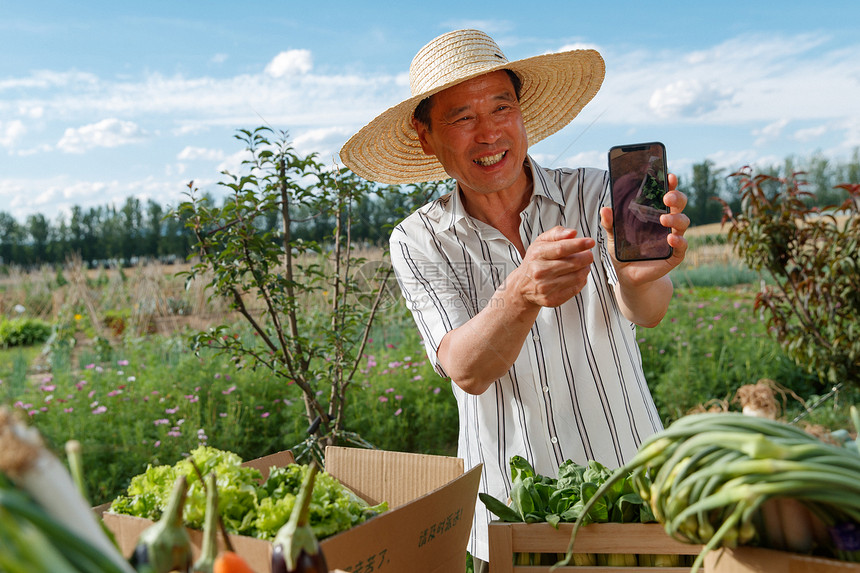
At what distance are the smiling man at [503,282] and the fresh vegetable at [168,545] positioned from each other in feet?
3.00

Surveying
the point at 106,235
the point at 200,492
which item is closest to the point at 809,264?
the point at 200,492

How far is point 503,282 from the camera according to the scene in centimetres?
165

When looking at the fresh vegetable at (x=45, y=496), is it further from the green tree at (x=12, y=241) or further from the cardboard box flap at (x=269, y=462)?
the green tree at (x=12, y=241)

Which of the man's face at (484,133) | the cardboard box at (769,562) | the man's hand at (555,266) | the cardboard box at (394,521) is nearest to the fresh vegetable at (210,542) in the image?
the cardboard box at (394,521)

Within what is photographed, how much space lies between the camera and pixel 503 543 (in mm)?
1057

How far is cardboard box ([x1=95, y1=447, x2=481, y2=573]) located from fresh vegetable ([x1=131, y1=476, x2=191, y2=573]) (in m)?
0.15

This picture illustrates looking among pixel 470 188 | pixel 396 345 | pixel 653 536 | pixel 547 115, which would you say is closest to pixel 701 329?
pixel 396 345

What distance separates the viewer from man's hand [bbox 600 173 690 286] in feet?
4.28

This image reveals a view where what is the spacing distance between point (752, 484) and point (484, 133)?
1.30 meters

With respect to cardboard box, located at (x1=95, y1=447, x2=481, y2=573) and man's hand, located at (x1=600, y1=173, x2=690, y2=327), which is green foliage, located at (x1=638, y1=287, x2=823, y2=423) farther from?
cardboard box, located at (x1=95, y1=447, x2=481, y2=573)

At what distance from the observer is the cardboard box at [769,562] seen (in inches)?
26.5

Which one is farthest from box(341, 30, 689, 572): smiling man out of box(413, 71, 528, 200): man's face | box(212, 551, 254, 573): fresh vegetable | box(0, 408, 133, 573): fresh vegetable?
box(0, 408, 133, 573): fresh vegetable

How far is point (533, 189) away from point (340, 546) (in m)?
1.31

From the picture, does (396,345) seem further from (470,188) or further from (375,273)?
(470,188)
